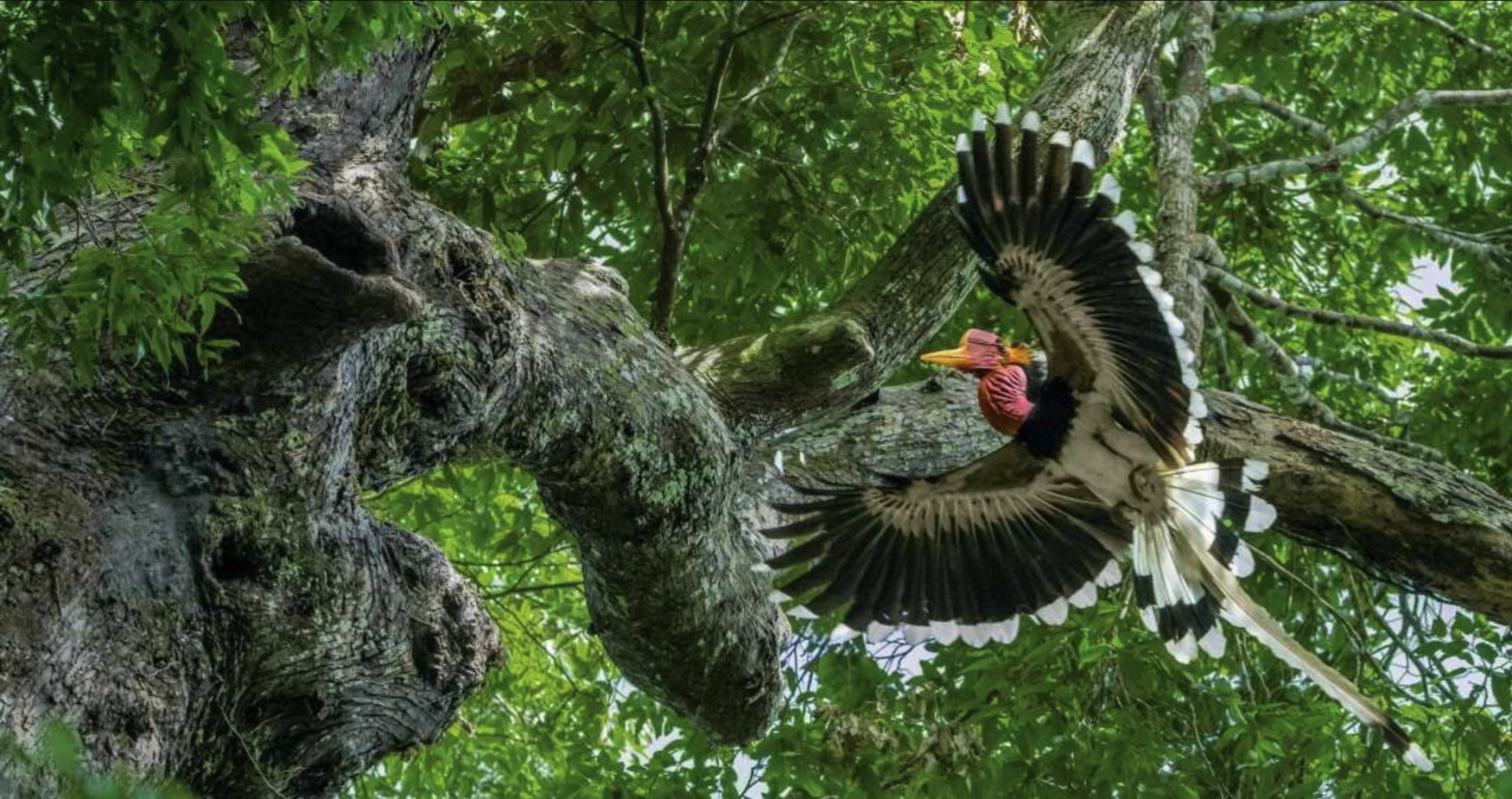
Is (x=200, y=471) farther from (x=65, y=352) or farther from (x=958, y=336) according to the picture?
(x=958, y=336)

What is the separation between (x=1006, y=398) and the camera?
4.09m

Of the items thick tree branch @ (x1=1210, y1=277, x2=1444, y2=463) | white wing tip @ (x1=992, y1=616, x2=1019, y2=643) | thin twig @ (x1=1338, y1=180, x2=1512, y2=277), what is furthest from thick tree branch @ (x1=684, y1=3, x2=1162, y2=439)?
thin twig @ (x1=1338, y1=180, x2=1512, y2=277)

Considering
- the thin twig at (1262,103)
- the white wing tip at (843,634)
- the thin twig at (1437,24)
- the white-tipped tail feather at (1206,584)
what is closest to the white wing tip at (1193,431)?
the white-tipped tail feather at (1206,584)

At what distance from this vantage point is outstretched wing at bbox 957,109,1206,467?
3424 mm

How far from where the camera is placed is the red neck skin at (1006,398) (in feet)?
13.3

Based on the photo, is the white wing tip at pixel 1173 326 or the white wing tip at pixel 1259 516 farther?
the white wing tip at pixel 1259 516

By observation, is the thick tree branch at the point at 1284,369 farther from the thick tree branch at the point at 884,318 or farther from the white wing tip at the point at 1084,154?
the white wing tip at the point at 1084,154

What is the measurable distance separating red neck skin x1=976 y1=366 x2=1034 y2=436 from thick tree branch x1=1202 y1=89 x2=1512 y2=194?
112 centimetres

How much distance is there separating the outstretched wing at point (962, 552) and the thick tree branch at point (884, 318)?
1.10ft

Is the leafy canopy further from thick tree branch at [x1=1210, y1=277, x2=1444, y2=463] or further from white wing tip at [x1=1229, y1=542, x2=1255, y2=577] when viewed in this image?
white wing tip at [x1=1229, y1=542, x2=1255, y2=577]

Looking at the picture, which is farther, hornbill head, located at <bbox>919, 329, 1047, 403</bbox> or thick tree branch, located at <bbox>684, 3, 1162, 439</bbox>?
hornbill head, located at <bbox>919, 329, 1047, 403</bbox>

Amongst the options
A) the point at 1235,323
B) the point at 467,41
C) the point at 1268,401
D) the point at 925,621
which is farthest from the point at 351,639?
the point at 1268,401

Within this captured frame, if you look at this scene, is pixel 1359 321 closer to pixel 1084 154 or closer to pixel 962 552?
Result: pixel 962 552

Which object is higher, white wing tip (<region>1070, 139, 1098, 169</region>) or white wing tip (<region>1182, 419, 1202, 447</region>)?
white wing tip (<region>1070, 139, 1098, 169</region>)
